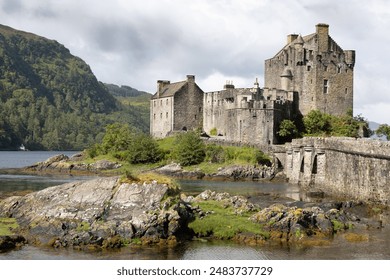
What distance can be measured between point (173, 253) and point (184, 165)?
3730 cm

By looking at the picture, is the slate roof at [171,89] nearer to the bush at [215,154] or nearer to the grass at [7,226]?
the bush at [215,154]

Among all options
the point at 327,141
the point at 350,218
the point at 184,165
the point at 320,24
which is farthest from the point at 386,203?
the point at 320,24

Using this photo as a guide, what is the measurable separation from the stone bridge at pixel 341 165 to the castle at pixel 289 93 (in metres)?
3.69

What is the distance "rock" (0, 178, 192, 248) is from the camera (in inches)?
1006

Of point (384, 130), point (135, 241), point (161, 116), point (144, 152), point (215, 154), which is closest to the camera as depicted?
point (135, 241)

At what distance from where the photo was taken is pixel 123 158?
222 ft

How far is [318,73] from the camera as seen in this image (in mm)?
65000

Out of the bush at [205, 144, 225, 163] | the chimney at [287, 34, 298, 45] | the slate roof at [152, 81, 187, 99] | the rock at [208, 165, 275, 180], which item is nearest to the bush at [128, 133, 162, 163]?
the bush at [205, 144, 225, 163]

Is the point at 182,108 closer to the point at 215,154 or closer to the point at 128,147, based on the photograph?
the point at 128,147

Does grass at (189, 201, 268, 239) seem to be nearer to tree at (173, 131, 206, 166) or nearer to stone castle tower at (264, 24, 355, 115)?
tree at (173, 131, 206, 166)

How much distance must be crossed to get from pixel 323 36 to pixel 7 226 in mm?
44019

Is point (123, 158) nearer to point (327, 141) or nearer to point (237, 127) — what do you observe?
point (237, 127)

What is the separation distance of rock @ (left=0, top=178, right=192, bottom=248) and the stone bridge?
1279cm

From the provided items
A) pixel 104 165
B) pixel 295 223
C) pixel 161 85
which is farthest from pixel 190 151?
pixel 295 223
